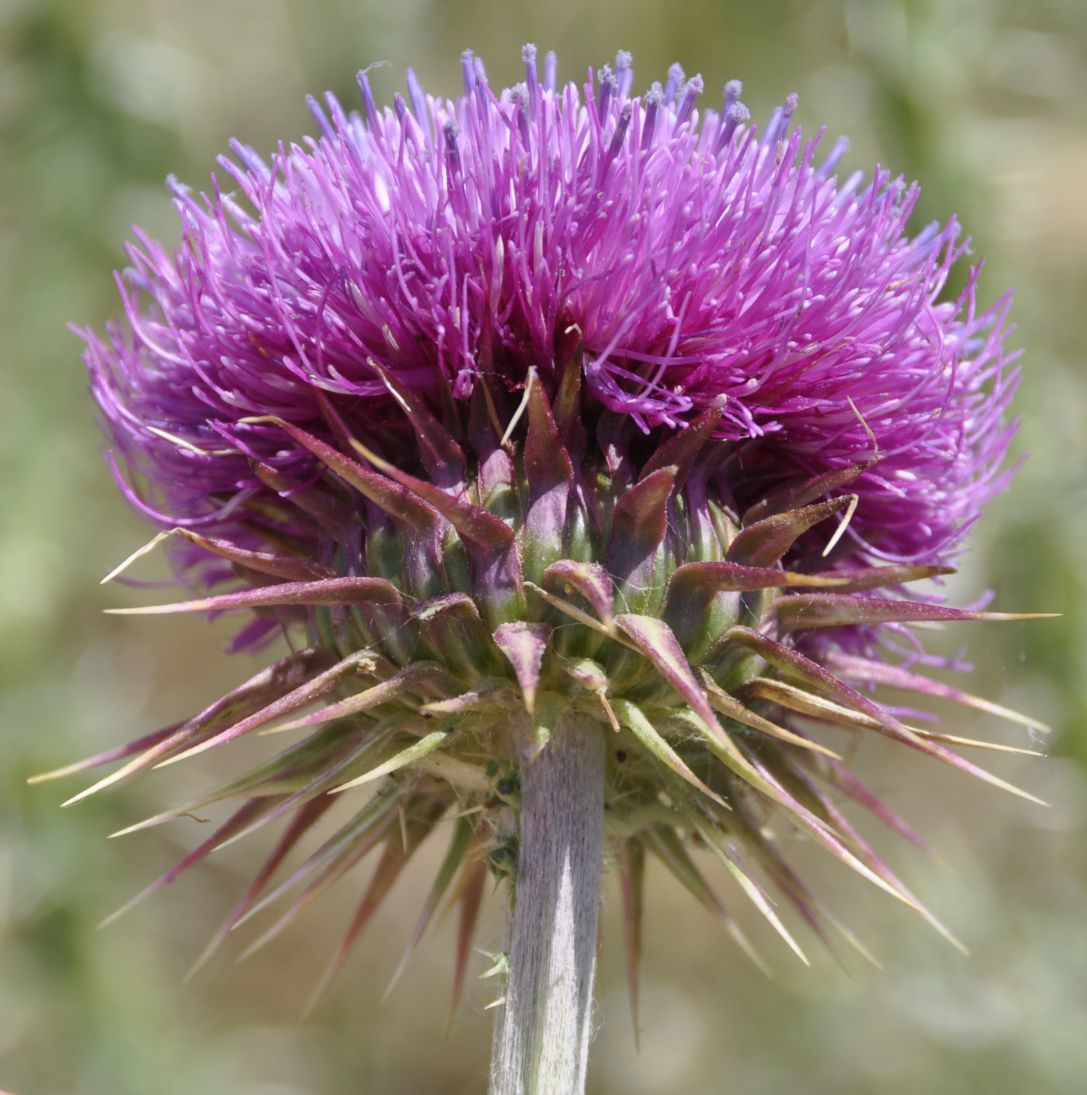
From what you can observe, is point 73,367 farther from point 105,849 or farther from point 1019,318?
point 1019,318

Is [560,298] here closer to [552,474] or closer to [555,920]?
[552,474]

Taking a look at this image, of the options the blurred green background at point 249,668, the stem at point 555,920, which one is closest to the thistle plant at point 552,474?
the stem at point 555,920

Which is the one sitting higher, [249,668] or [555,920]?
[249,668]

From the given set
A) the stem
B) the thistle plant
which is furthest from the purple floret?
the stem

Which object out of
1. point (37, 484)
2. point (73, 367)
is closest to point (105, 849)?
point (37, 484)

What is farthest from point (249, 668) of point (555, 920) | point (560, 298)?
point (560, 298)

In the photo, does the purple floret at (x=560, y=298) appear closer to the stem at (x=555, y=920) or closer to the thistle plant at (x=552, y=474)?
the thistle plant at (x=552, y=474)
